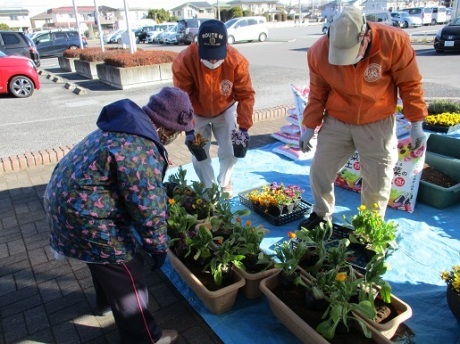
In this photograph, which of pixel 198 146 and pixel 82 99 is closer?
pixel 198 146

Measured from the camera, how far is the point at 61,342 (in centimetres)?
214

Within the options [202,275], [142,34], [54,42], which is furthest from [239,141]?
[142,34]

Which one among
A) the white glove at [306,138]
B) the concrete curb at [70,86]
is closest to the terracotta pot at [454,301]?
the white glove at [306,138]

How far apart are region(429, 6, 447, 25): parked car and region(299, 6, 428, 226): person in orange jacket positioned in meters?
35.2

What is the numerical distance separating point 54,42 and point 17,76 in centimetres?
1300

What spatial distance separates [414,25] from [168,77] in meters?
27.7

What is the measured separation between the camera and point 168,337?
2068 mm

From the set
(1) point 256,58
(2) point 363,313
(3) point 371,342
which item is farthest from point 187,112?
(1) point 256,58

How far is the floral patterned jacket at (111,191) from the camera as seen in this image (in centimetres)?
155

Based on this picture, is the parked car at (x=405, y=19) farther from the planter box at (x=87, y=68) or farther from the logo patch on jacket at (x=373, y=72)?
the logo patch on jacket at (x=373, y=72)

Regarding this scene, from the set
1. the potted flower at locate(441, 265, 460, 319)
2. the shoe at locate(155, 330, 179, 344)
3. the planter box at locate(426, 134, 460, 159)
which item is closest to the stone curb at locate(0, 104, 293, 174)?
the shoe at locate(155, 330, 179, 344)

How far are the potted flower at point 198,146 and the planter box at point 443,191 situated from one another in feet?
6.89

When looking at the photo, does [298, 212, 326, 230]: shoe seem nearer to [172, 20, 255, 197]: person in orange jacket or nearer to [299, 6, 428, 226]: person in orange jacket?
[299, 6, 428, 226]: person in orange jacket

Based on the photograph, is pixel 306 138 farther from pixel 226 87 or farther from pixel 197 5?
pixel 197 5
